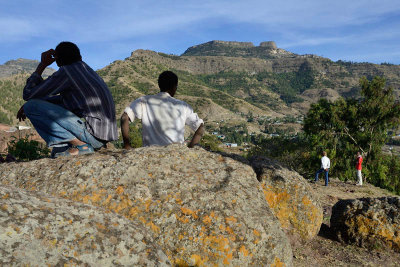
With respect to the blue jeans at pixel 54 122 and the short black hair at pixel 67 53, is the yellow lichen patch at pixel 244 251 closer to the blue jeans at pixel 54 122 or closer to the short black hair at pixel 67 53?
the blue jeans at pixel 54 122

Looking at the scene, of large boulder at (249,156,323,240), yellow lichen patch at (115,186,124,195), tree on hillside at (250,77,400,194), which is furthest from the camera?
tree on hillside at (250,77,400,194)

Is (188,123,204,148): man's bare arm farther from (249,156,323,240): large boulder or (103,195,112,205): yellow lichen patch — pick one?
(249,156,323,240): large boulder

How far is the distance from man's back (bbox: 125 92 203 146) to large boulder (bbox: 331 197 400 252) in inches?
173

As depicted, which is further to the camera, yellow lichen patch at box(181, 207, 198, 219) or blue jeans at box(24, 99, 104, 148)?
blue jeans at box(24, 99, 104, 148)

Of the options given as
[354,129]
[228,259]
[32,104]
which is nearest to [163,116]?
[32,104]

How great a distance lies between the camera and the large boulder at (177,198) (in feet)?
9.64

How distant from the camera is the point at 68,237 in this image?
6.16 ft

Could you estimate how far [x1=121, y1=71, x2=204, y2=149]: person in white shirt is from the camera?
14.0 feet

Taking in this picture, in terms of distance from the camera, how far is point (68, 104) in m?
4.07

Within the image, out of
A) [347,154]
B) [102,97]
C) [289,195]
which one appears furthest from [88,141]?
[347,154]

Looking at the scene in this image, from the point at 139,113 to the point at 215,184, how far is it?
1.55 meters

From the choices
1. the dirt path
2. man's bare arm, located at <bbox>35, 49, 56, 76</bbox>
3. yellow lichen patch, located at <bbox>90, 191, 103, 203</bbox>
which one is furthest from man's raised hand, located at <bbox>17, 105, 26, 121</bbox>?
the dirt path

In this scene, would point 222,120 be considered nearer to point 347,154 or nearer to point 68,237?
point 347,154

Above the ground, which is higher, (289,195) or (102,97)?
(102,97)
